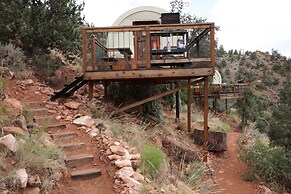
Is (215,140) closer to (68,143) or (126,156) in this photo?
(126,156)

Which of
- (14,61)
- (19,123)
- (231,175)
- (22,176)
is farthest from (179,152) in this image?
(14,61)

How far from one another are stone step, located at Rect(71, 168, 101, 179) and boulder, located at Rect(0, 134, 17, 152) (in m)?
0.93

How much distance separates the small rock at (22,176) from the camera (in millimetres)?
3645

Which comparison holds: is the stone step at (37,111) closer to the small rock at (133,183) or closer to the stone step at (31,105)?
the stone step at (31,105)

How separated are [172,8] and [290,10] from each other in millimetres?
5862

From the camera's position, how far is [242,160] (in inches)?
302

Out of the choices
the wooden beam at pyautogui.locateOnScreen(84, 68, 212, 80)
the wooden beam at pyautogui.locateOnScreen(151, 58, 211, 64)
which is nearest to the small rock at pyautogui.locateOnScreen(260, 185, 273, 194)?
the wooden beam at pyautogui.locateOnScreen(84, 68, 212, 80)

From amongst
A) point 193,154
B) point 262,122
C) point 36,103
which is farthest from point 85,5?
point 262,122

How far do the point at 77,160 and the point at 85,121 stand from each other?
1256 millimetres

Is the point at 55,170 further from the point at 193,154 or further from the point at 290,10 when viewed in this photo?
the point at 290,10

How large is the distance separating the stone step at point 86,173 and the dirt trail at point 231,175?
3.05 m

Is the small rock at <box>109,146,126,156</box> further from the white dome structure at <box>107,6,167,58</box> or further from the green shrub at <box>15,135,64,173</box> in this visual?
the white dome structure at <box>107,6,167,58</box>

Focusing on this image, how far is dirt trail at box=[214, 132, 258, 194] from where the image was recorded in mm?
6637

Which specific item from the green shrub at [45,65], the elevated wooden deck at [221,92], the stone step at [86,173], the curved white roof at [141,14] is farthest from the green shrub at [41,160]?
the elevated wooden deck at [221,92]
